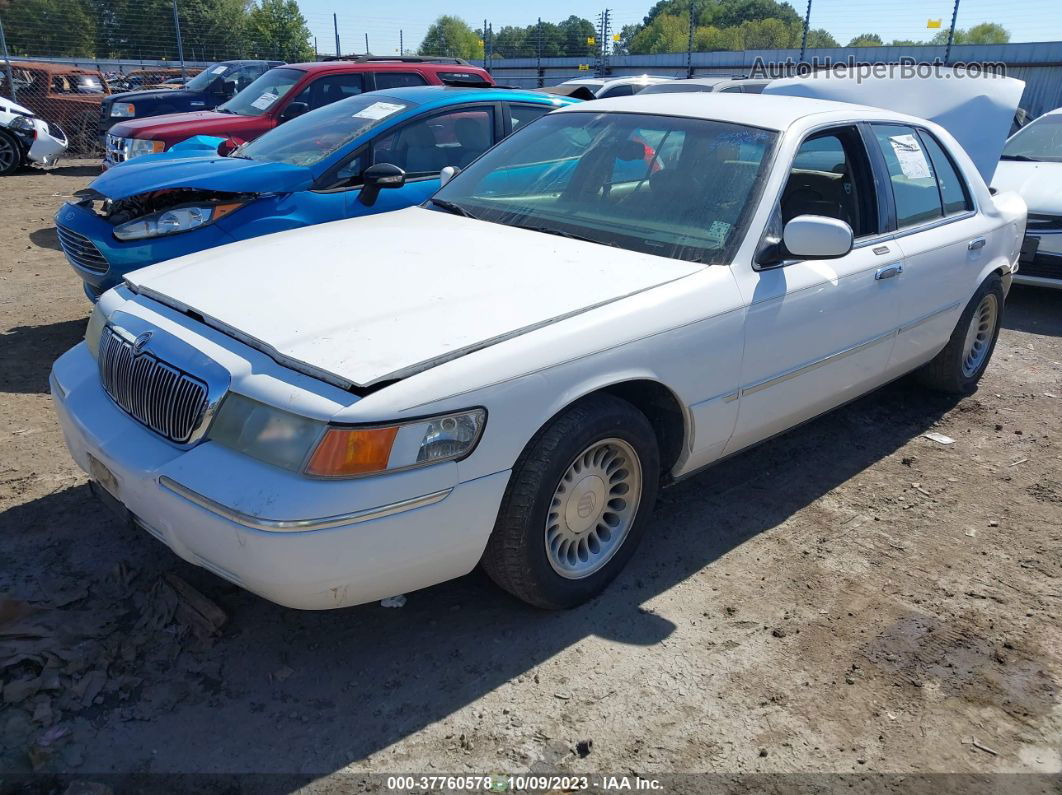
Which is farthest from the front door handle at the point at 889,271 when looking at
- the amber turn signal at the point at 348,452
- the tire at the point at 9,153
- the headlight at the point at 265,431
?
the tire at the point at 9,153

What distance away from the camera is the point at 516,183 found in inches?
162

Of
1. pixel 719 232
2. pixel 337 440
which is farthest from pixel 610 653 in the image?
pixel 719 232

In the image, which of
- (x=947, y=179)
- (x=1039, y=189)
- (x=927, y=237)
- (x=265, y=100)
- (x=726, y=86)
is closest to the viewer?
(x=927, y=237)

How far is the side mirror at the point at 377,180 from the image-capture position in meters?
5.47

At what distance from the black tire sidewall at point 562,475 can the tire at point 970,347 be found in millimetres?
2635

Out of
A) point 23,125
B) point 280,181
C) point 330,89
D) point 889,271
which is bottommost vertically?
point 23,125

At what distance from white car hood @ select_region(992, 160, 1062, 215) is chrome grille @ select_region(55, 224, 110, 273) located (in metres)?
6.89

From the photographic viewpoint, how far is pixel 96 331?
3328 mm

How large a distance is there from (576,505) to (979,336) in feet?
11.9

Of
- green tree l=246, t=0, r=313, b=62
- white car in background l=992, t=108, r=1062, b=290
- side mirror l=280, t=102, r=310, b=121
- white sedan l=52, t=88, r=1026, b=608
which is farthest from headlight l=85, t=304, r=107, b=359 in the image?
green tree l=246, t=0, r=313, b=62

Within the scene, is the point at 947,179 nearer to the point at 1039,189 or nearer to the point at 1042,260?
the point at 1042,260

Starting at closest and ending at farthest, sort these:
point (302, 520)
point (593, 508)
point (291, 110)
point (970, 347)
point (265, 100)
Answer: point (302, 520) < point (593, 508) < point (970, 347) < point (291, 110) < point (265, 100)

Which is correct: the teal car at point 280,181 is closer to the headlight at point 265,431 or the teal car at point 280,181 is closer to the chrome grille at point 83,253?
the chrome grille at point 83,253

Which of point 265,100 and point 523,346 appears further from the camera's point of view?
point 265,100
